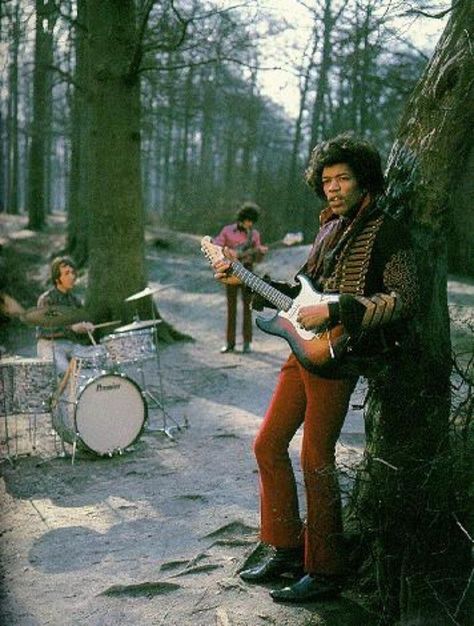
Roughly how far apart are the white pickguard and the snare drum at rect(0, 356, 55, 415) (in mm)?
3259

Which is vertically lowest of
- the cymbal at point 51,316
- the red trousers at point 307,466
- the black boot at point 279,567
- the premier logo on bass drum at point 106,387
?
the black boot at point 279,567

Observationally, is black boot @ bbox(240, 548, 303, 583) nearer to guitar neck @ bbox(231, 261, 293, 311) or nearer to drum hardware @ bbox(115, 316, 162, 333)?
guitar neck @ bbox(231, 261, 293, 311)

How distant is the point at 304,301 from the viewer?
3471mm

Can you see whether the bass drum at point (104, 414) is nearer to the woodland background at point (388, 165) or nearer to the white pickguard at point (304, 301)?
the woodland background at point (388, 165)

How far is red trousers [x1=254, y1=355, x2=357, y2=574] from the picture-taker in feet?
11.1

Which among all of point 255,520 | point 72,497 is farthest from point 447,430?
point 72,497

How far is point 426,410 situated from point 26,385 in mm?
3763

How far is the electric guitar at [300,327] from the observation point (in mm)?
3254

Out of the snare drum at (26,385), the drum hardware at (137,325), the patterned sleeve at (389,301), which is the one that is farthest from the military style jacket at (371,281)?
the snare drum at (26,385)

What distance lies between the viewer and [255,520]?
181 inches

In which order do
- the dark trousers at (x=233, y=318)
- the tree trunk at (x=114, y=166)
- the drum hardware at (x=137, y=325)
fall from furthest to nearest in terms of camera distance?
the dark trousers at (x=233, y=318) < the tree trunk at (x=114, y=166) < the drum hardware at (x=137, y=325)

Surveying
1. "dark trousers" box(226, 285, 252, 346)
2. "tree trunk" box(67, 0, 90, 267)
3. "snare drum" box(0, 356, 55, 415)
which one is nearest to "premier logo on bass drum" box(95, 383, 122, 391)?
"snare drum" box(0, 356, 55, 415)

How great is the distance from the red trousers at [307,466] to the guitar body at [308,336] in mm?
95

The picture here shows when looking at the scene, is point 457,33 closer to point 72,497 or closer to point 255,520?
point 255,520
